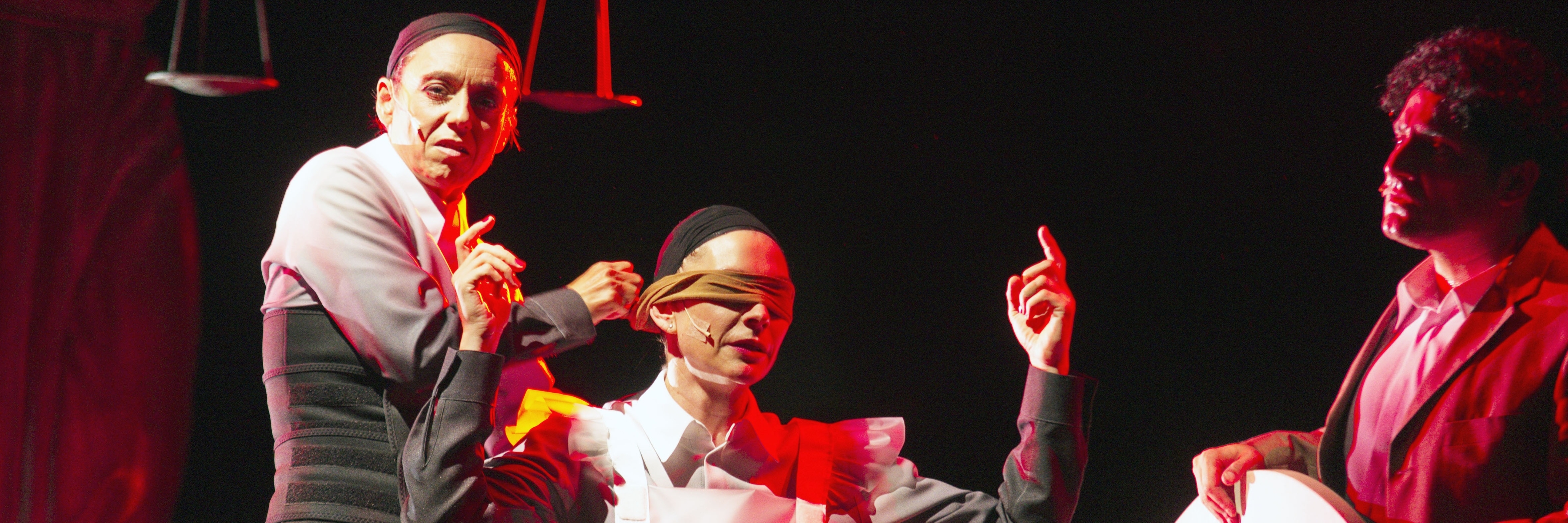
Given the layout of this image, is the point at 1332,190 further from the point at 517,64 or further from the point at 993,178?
the point at 517,64

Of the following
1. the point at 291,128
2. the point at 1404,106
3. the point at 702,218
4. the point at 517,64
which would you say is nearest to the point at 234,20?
the point at 291,128

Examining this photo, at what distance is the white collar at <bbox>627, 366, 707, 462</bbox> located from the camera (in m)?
2.73

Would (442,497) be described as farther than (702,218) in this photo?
No

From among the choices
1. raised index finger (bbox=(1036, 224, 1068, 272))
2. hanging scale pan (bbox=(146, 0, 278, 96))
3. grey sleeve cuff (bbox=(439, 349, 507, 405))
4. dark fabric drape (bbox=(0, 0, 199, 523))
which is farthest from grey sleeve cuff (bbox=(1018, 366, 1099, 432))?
dark fabric drape (bbox=(0, 0, 199, 523))

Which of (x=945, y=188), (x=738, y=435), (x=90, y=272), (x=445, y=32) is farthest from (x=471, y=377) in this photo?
(x=90, y=272)

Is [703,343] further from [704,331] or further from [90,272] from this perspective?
[90,272]

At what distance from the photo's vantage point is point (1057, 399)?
2.57m

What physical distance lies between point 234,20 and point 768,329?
5.37 ft

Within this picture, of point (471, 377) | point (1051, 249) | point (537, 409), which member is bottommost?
point (537, 409)

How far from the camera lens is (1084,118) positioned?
11.1 ft

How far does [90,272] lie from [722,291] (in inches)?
71.2

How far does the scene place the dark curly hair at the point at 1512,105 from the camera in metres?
2.58

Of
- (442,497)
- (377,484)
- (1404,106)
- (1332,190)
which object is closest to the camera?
(442,497)

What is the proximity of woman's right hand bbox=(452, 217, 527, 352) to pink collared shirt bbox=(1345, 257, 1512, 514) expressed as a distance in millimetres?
1648
